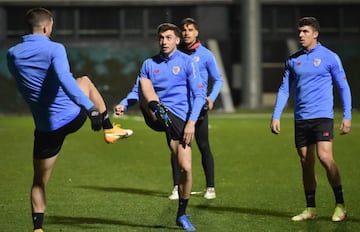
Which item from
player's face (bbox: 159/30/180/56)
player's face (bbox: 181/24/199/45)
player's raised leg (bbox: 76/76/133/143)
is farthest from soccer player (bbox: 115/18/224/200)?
player's raised leg (bbox: 76/76/133/143)

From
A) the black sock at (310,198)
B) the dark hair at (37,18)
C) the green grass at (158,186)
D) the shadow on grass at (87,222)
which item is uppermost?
the dark hair at (37,18)

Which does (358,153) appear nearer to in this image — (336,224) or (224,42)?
(336,224)

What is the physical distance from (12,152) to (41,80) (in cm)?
1091

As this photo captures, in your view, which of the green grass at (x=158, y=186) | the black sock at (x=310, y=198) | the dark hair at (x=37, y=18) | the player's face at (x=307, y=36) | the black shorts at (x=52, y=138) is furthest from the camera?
the black sock at (x=310, y=198)

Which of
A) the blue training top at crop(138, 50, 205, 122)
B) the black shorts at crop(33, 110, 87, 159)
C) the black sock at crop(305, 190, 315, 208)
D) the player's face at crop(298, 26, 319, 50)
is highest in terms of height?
the player's face at crop(298, 26, 319, 50)

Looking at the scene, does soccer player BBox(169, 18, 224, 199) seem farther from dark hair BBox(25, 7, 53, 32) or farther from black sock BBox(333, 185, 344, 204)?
dark hair BBox(25, 7, 53, 32)

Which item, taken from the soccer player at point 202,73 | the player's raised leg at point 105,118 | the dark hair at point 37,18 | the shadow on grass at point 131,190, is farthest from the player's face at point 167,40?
the shadow on grass at point 131,190

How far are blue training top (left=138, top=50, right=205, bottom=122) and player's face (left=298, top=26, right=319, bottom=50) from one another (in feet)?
4.10

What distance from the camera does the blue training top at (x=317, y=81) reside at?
407 inches

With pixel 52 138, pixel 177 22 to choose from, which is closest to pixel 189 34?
pixel 52 138

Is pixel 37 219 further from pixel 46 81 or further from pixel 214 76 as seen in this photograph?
pixel 214 76

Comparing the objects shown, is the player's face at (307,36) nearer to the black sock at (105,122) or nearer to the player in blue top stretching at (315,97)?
the player in blue top stretching at (315,97)

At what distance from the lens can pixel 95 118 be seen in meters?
8.27

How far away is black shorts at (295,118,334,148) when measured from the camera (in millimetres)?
10344
